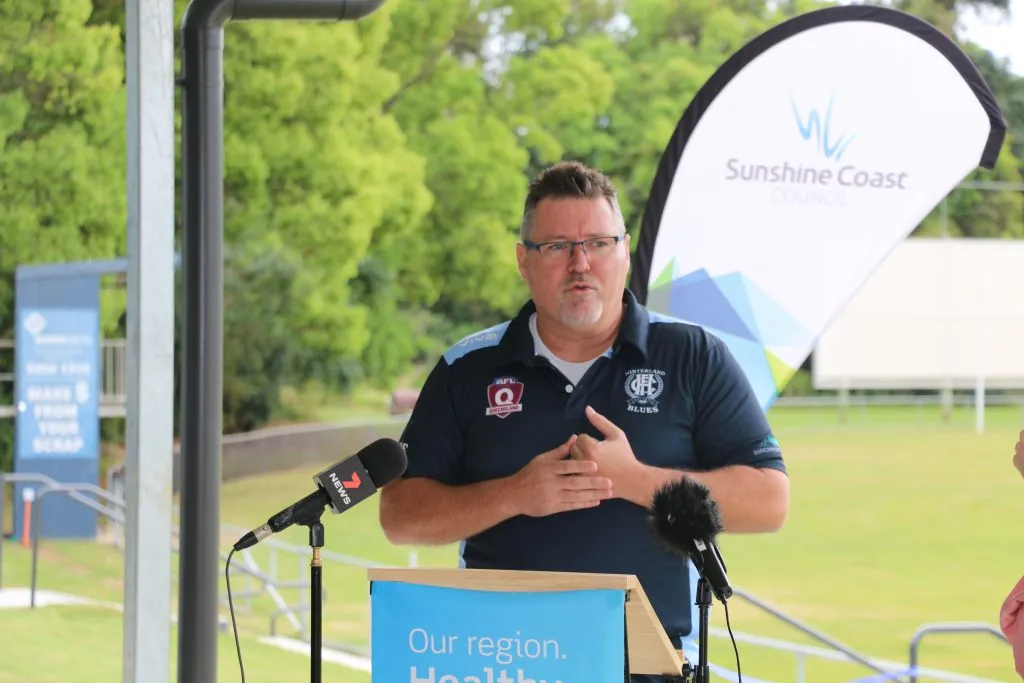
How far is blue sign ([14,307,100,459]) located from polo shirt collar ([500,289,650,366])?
270 centimetres

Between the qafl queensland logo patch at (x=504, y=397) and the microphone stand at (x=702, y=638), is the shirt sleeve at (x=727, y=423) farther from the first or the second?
the microphone stand at (x=702, y=638)

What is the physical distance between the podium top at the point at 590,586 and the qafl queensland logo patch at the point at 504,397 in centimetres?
45

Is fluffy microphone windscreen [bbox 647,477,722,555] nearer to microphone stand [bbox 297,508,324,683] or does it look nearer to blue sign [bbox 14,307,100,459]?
microphone stand [bbox 297,508,324,683]

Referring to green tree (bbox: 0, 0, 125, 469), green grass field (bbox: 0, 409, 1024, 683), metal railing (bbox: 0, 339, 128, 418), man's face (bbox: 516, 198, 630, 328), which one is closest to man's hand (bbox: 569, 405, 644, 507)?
man's face (bbox: 516, 198, 630, 328)

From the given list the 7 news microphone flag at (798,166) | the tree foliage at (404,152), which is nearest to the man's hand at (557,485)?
the 7 news microphone flag at (798,166)

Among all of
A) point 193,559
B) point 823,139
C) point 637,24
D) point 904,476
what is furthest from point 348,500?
point 904,476

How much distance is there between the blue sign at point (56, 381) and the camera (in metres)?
4.44

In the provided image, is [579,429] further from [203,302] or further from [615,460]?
[203,302]

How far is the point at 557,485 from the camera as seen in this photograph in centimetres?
196

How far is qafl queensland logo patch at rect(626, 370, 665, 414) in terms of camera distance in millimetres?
2086

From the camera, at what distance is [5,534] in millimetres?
4422

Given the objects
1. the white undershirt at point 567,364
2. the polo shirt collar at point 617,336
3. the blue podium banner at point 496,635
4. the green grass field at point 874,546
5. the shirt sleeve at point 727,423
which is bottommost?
the green grass field at point 874,546

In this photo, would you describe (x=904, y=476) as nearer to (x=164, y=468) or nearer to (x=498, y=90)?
(x=498, y=90)

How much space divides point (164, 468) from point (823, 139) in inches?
74.0
